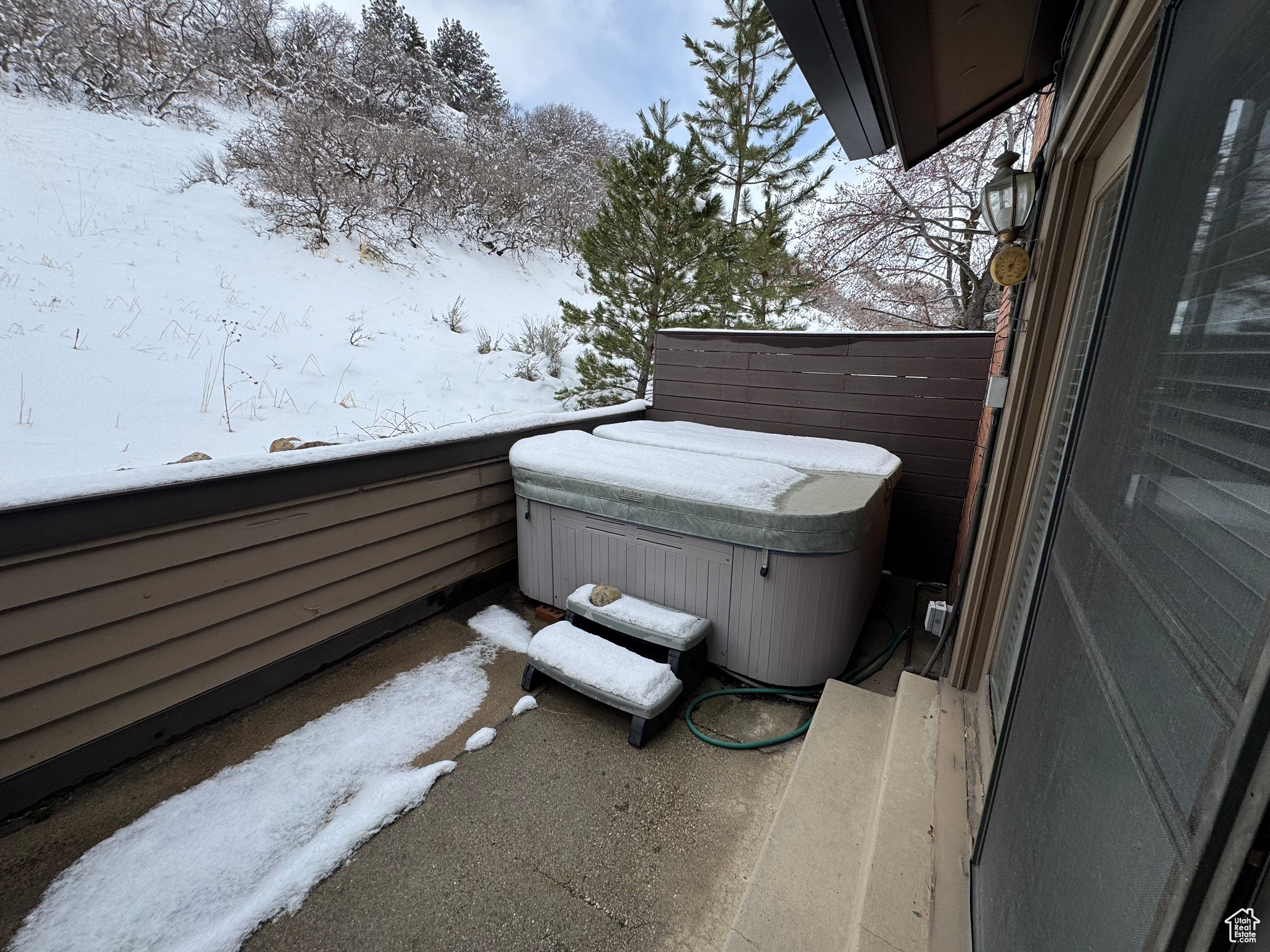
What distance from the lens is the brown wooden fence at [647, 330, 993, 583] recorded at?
3.52m

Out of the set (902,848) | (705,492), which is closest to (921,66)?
(705,492)

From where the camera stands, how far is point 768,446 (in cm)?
344

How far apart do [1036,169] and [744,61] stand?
6749mm

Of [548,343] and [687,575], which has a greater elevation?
[548,343]

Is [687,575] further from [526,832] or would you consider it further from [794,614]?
[526,832]

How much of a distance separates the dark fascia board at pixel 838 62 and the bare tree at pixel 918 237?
4661mm

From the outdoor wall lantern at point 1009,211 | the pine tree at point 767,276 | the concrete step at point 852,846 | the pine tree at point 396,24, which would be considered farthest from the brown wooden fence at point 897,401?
the pine tree at point 396,24

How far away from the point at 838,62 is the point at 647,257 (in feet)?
18.0

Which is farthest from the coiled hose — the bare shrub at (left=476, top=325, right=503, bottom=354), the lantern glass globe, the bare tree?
the bare shrub at (left=476, top=325, right=503, bottom=354)

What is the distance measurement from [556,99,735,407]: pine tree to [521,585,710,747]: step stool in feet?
12.7

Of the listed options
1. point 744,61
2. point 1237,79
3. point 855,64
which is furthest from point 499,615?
point 744,61

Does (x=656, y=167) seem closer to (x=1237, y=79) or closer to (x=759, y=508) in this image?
A: (x=759, y=508)

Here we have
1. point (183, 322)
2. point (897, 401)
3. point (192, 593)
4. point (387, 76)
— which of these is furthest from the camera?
point (387, 76)

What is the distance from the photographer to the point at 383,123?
34.2 feet
